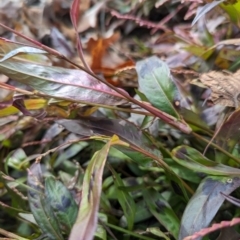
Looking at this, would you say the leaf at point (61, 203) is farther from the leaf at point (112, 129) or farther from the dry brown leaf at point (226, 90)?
the dry brown leaf at point (226, 90)

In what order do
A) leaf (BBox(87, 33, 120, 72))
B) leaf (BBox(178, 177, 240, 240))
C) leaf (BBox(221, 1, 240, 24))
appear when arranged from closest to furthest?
1. leaf (BBox(178, 177, 240, 240))
2. leaf (BBox(221, 1, 240, 24))
3. leaf (BBox(87, 33, 120, 72))

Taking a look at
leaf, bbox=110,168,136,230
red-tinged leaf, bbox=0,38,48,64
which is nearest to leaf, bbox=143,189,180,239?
leaf, bbox=110,168,136,230

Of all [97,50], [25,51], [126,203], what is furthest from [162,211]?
[97,50]

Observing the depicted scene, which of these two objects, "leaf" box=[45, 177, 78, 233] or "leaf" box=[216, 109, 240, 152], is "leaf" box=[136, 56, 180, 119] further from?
"leaf" box=[45, 177, 78, 233]

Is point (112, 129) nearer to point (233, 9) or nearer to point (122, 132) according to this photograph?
point (122, 132)

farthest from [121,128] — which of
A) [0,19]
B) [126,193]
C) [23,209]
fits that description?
[0,19]

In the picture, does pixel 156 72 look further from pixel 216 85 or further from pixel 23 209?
pixel 23 209

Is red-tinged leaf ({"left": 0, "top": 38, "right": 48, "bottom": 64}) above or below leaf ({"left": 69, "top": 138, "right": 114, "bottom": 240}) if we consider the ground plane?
above

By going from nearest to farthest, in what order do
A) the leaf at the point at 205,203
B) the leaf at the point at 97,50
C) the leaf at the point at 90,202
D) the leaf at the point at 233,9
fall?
1. the leaf at the point at 90,202
2. the leaf at the point at 205,203
3. the leaf at the point at 233,9
4. the leaf at the point at 97,50

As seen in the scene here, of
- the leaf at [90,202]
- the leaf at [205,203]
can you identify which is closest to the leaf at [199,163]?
the leaf at [205,203]
